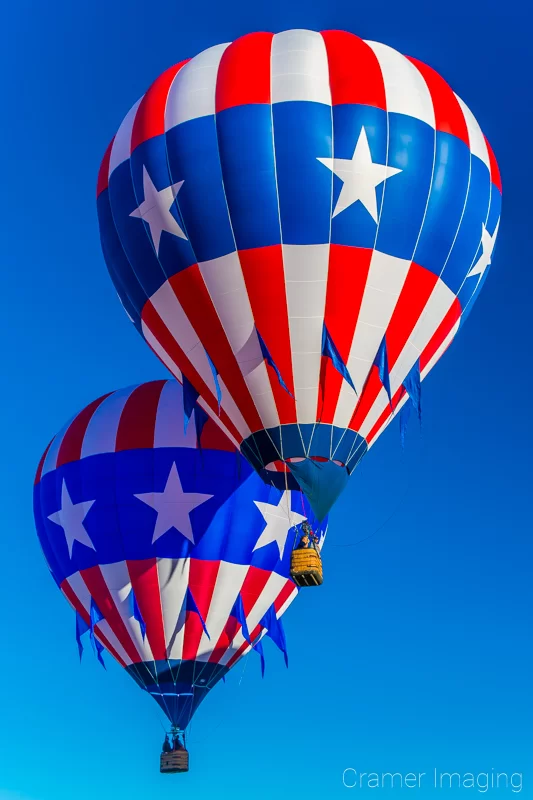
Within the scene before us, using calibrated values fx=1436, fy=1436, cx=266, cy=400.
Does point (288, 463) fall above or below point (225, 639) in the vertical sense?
above

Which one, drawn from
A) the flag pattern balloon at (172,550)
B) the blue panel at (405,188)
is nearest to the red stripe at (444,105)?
the blue panel at (405,188)

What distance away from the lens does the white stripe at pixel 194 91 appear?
15.9m

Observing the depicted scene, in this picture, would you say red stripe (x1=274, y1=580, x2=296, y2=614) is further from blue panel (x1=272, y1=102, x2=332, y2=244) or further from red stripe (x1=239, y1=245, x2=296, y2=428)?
blue panel (x1=272, y1=102, x2=332, y2=244)

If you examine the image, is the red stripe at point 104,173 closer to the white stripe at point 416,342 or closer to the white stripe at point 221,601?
the white stripe at point 416,342

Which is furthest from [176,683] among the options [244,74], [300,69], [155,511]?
[300,69]

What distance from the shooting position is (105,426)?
19281 millimetres

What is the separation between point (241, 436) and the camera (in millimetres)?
15875

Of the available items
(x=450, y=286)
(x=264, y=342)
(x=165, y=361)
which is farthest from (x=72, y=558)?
(x=450, y=286)

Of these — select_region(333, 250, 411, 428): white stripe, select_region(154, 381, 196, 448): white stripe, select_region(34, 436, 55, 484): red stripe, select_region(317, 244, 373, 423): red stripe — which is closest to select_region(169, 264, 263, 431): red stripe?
select_region(317, 244, 373, 423): red stripe

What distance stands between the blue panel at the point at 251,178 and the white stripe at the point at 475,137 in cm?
253

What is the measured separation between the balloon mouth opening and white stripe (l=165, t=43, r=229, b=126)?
154 inches

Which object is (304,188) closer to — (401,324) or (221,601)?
(401,324)

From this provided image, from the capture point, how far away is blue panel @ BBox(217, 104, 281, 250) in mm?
15312

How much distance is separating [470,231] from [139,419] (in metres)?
5.39
